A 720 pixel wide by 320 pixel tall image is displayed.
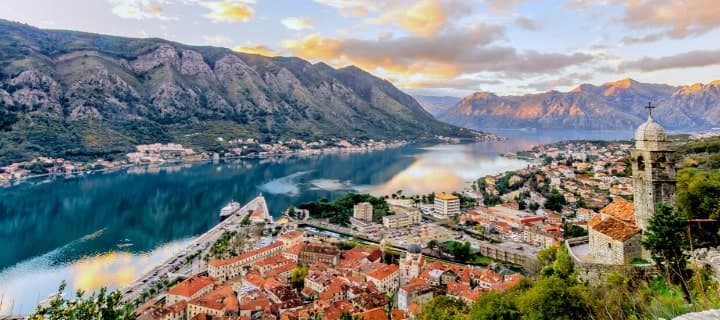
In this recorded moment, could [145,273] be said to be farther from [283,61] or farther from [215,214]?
[283,61]

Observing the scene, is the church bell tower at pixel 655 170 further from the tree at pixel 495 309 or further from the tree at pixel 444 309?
the tree at pixel 444 309

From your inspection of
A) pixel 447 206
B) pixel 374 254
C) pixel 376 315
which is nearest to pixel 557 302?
pixel 376 315

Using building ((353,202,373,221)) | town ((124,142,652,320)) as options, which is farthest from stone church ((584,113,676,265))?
building ((353,202,373,221))

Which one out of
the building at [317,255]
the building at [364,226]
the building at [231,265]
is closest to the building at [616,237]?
the building at [317,255]

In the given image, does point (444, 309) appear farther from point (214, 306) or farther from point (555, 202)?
point (555, 202)

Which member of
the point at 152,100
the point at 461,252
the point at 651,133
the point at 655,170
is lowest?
the point at 461,252

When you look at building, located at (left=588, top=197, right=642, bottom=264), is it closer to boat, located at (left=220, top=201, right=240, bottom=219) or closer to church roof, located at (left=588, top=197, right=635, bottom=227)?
church roof, located at (left=588, top=197, right=635, bottom=227)
